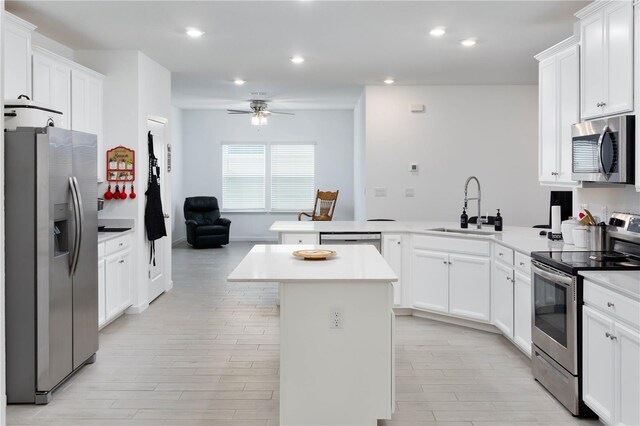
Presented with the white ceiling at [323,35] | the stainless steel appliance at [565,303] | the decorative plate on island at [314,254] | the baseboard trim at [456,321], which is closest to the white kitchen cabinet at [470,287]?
the baseboard trim at [456,321]

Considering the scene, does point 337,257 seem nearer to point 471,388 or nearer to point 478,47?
point 471,388

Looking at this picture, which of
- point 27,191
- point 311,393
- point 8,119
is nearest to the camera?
point 311,393

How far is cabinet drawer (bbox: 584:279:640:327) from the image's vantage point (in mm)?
2461

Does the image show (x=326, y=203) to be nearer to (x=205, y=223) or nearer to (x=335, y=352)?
(x=205, y=223)

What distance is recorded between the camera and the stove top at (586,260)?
3.02m

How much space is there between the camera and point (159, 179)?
621 centimetres

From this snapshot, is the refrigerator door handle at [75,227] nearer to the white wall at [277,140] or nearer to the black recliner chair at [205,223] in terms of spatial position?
the black recliner chair at [205,223]

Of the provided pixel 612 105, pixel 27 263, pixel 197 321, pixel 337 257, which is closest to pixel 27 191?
pixel 27 263

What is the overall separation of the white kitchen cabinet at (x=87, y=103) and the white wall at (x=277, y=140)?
5.95 meters

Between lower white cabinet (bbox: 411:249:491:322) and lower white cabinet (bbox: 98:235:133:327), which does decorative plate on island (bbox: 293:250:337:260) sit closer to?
lower white cabinet (bbox: 411:249:491:322)

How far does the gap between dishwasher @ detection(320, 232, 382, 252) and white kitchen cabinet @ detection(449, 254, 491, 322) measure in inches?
29.6

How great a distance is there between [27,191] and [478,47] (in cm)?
423

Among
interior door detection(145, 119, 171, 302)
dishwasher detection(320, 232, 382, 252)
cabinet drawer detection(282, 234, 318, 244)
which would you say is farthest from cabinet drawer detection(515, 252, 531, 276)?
interior door detection(145, 119, 171, 302)

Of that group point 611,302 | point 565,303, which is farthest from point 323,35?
point 611,302
